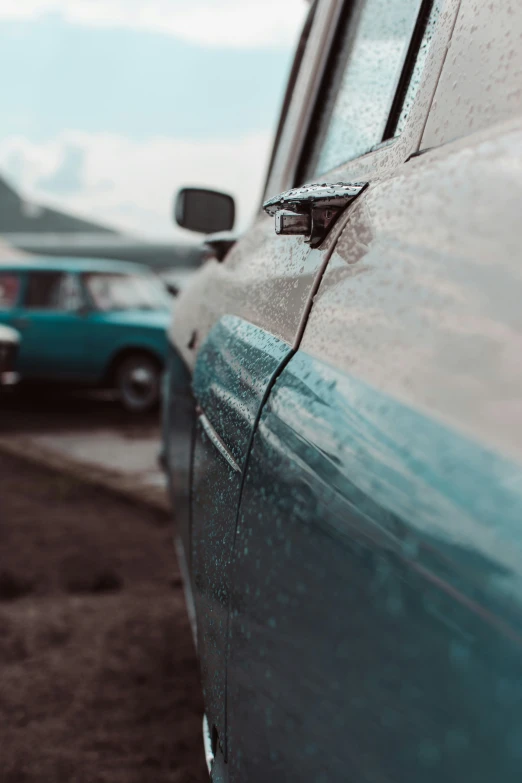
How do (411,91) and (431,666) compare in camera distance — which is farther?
(411,91)

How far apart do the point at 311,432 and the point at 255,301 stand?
61 centimetres

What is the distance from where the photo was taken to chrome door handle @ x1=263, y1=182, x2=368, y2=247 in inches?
46.6

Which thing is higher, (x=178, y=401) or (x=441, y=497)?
(x=441, y=497)

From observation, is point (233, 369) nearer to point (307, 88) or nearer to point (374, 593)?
point (374, 593)

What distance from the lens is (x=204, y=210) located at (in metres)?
3.07

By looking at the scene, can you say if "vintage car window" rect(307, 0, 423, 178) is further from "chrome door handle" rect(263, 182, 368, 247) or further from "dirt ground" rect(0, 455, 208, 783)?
"dirt ground" rect(0, 455, 208, 783)

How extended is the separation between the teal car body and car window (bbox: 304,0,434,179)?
7406 millimetres

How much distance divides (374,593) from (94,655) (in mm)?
2405

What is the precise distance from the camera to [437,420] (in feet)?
2.59

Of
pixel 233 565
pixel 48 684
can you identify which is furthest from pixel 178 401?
pixel 233 565

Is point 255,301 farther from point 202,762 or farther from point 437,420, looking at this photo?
point 202,762

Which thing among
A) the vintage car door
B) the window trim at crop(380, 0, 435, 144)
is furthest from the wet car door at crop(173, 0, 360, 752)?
the vintage car door

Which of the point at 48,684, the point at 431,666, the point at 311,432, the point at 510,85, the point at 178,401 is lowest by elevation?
the point at 48,684

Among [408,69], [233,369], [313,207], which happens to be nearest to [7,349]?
[233,369]
